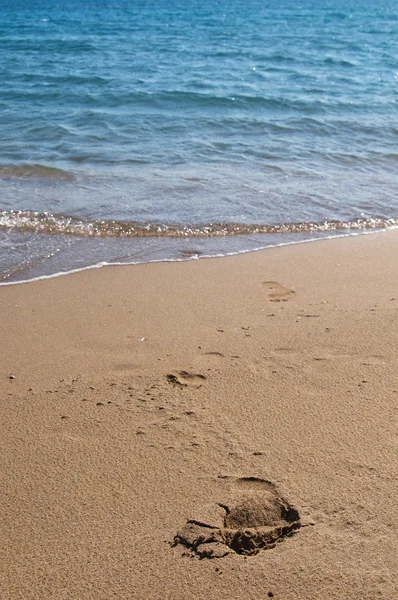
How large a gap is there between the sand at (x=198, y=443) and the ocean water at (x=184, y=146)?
120 centimetres

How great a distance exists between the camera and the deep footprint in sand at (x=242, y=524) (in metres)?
2.21

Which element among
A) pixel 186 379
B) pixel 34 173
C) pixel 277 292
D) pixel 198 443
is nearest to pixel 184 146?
pixel 34 173

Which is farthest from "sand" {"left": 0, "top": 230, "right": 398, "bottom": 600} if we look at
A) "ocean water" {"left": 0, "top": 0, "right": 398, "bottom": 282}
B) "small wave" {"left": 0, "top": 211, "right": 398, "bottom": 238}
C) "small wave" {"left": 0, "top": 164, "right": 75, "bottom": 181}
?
"small wave" {"left": 0, "top": 164, "right": 75, "bottom": 181}

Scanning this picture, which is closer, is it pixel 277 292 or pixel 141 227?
pixel 277 292

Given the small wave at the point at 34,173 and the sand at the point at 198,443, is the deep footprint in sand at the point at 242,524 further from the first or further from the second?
the small wave at the point at 34,173

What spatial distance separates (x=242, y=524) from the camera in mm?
2311

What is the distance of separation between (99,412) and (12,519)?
696mm

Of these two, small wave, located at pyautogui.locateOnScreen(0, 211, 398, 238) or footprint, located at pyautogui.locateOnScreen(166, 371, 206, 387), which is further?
small wave, located at pyautogui.locateOnScreen(0, 211, 398, 238)

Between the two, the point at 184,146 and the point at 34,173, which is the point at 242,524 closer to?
the point at 34,173

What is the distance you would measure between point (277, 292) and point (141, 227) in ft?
5.90

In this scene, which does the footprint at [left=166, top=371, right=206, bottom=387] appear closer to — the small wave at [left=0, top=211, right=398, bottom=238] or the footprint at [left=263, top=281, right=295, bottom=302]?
the footprint at [left=263, top=281, right=295, bottom=302]

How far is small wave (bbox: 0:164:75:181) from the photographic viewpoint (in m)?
7.02

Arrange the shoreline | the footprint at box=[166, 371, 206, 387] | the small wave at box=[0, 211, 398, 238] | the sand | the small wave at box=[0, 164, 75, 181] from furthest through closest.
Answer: the small wave at box=[0, 164, 75, 181], the small wave at box=[0, 211, 398, 238], the shoreline, the footprint at box=[166, 371, 206, 387], the sand

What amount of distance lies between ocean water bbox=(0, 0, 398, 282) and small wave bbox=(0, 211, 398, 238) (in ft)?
0.06
